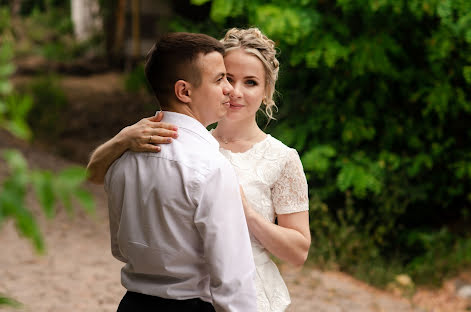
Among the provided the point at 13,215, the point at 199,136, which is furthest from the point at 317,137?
the point at 13,215

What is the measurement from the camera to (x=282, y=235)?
2010mm

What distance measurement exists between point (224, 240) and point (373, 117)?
4.86 metres

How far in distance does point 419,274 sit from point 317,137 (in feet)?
6.21

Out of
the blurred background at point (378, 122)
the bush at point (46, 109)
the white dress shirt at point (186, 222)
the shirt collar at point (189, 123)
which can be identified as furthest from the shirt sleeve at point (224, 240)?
the bush at point (46, 109)

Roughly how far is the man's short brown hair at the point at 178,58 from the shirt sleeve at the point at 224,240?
1.01 feet

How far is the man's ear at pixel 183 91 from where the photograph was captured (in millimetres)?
1734

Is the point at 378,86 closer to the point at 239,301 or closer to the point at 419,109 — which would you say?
the point at 419,109

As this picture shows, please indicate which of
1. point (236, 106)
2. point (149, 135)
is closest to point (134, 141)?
point (149, 135)

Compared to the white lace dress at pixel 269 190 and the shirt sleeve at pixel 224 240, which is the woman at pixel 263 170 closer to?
the white lace dress at pixel 269 190

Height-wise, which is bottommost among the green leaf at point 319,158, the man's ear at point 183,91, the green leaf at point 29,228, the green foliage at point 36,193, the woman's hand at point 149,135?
the green leaf at point 319,158

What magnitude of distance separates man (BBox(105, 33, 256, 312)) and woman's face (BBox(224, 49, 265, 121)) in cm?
33

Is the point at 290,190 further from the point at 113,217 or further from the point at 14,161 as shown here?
the point at 14,161

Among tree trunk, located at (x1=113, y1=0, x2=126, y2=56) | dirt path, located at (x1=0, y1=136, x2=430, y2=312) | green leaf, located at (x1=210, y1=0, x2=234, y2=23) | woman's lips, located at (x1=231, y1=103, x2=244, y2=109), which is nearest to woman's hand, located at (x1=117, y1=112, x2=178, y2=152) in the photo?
woman's lips, located at (x1=231, y1=103, x2=244, y2=109)

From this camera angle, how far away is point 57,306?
4.58 meters
